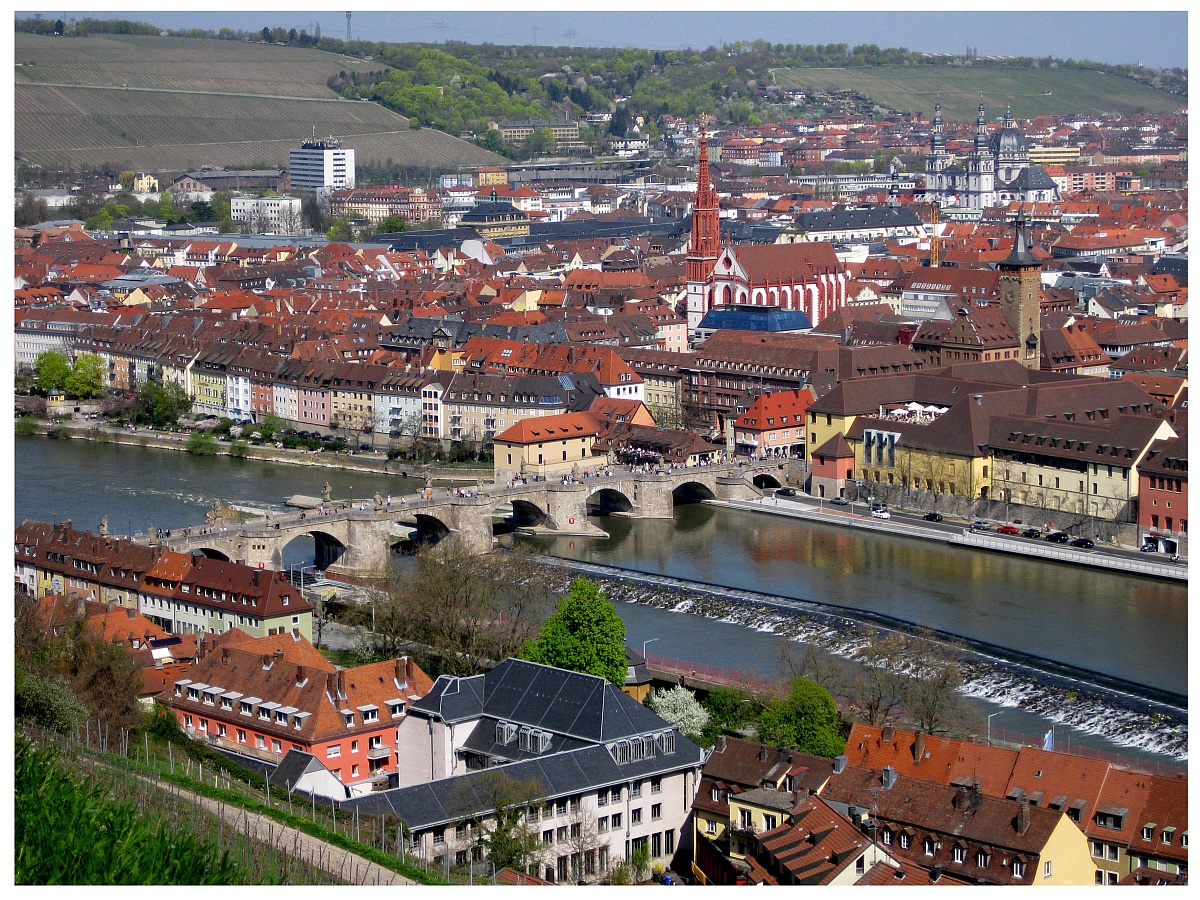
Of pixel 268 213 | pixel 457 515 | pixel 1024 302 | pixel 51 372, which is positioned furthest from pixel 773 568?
pixel 268 213

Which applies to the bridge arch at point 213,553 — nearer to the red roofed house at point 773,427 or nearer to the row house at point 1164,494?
the red roofed house at point 773,427

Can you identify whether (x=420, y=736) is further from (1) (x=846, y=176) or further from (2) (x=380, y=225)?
(1) (x=846, y=176)

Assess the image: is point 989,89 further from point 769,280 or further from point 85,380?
point 85,380

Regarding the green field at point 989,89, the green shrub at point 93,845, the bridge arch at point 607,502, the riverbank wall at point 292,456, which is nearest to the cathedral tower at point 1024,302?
the bridge arch at point 607,502

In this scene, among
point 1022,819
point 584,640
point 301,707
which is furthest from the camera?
point 584,640

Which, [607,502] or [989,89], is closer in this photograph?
[607,502]

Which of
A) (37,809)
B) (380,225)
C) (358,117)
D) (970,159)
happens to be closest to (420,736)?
(37,809)
